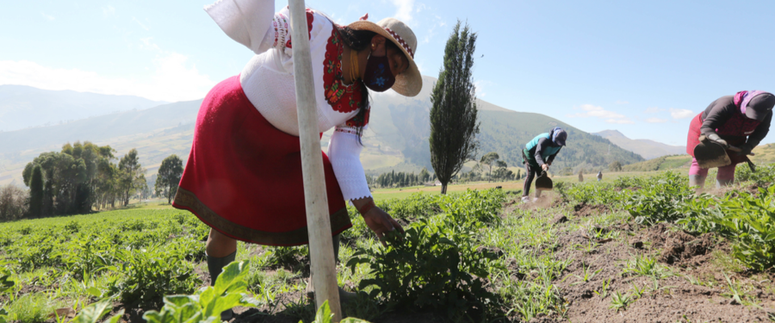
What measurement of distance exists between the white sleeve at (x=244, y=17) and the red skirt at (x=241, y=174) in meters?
0.39

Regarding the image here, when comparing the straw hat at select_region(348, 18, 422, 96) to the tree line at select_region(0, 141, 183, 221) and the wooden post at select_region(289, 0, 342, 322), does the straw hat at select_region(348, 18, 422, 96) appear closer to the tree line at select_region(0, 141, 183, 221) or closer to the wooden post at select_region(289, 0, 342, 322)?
the wooden post at select_region(289, 0, 342, 322)

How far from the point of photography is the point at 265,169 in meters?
1.76

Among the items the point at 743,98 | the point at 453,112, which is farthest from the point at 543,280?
the point at 453,112

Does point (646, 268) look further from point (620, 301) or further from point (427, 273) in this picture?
point (427, 273)

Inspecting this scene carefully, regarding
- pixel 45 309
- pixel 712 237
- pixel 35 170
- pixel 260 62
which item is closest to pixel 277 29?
pixel 260 62

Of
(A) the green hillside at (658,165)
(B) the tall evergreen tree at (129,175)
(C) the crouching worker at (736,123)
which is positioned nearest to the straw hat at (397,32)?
(C) the crouching worker at (736,123)

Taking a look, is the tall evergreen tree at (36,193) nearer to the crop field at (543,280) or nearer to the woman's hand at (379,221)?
the crop field at (543,280)

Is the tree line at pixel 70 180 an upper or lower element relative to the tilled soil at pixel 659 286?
lower

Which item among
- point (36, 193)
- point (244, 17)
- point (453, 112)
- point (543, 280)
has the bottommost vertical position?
point (36, 193)

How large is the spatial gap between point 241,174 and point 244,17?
779 mm

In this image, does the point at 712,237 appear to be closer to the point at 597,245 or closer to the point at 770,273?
the point at 770,273

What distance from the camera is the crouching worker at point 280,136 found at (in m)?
1.57

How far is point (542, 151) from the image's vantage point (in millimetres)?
6672

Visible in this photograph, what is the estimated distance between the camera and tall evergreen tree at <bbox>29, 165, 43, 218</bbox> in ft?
116
